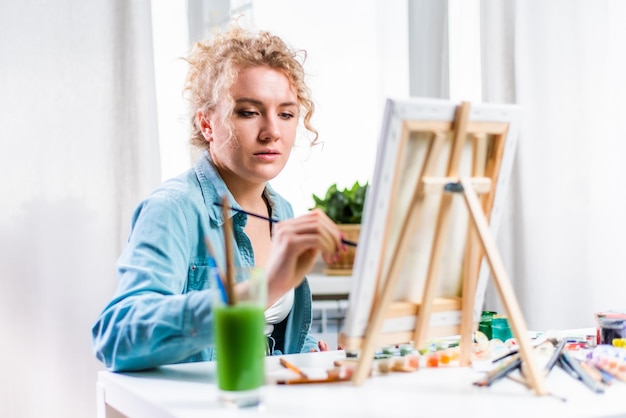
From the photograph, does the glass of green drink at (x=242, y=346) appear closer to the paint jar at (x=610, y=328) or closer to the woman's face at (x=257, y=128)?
the woman's face at (x=257, y=128)

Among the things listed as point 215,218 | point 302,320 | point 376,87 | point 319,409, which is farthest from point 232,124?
point 376,87

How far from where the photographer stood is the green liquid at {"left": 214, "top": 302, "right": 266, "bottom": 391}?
1046mm

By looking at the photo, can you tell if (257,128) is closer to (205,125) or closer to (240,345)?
(205,125)

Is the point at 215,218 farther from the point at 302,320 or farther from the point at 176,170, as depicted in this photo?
the point at 176,170

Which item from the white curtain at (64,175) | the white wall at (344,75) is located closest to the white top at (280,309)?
the white curtain at (64,175)

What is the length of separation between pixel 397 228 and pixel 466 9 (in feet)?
6.60

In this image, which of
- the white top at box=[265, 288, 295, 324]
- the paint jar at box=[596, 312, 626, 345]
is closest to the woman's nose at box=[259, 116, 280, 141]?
the white top at box=[265, 288, 295, 324]

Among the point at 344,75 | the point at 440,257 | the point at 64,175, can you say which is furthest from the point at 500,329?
the point at 344,75

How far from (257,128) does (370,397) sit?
27.7 inches

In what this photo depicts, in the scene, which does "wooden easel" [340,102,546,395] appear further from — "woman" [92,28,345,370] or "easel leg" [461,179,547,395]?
"woman" [92,28,345,370]

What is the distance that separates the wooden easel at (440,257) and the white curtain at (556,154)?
64.2 inches

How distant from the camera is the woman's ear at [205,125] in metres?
1.77

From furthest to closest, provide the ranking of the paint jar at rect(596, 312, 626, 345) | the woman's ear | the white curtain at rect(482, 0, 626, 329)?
the white curtain at rect(482, 0, 626, 329) → the woman's ear → the paint jar at rect(596, 312, 626, 345)

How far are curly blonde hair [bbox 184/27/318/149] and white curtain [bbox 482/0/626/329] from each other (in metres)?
1.29
